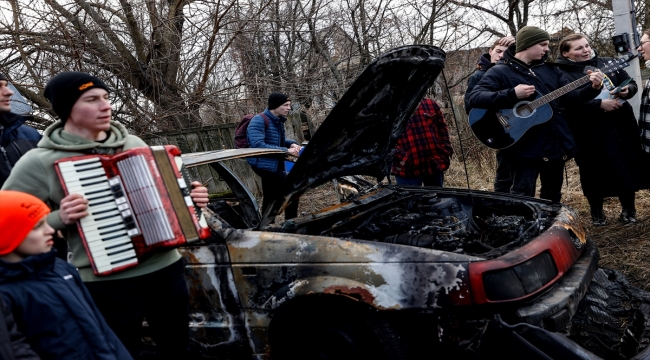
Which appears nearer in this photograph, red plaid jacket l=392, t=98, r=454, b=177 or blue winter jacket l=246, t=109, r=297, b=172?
red plaid jacket l=392, t=98, r=454, b=177

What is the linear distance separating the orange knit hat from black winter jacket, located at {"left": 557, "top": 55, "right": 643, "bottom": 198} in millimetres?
4681

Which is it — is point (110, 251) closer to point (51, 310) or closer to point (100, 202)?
point (100, 202)

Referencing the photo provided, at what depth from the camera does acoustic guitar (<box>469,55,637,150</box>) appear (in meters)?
4.69

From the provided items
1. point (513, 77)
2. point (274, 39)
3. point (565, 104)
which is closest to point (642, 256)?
point (565, 104)

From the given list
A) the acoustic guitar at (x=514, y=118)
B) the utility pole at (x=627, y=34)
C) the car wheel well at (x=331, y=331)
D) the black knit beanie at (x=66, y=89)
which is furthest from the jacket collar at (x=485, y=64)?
the black knit beanie at (x=66, y=89)

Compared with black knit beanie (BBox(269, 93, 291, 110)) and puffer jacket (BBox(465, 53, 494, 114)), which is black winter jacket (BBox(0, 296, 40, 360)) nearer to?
black knit beanie (BBox(269, 93, 291, 110))

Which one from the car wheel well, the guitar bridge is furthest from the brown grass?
the car wheel well

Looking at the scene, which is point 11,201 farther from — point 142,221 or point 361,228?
point 361,228

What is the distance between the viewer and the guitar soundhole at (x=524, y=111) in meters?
4.73

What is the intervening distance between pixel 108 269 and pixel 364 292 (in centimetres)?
121

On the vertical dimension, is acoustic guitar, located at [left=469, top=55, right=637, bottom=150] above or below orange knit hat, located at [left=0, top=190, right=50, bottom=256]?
below

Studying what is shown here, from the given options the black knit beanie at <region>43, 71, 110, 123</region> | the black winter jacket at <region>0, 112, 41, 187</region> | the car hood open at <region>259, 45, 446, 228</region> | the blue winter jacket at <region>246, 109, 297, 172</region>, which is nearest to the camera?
the black knit beanie at <region>43, 71, 110, 123</region>


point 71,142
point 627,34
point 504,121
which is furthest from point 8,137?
point 627,34

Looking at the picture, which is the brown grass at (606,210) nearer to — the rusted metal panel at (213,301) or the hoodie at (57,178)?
the rusted metal panel at (213,301)
